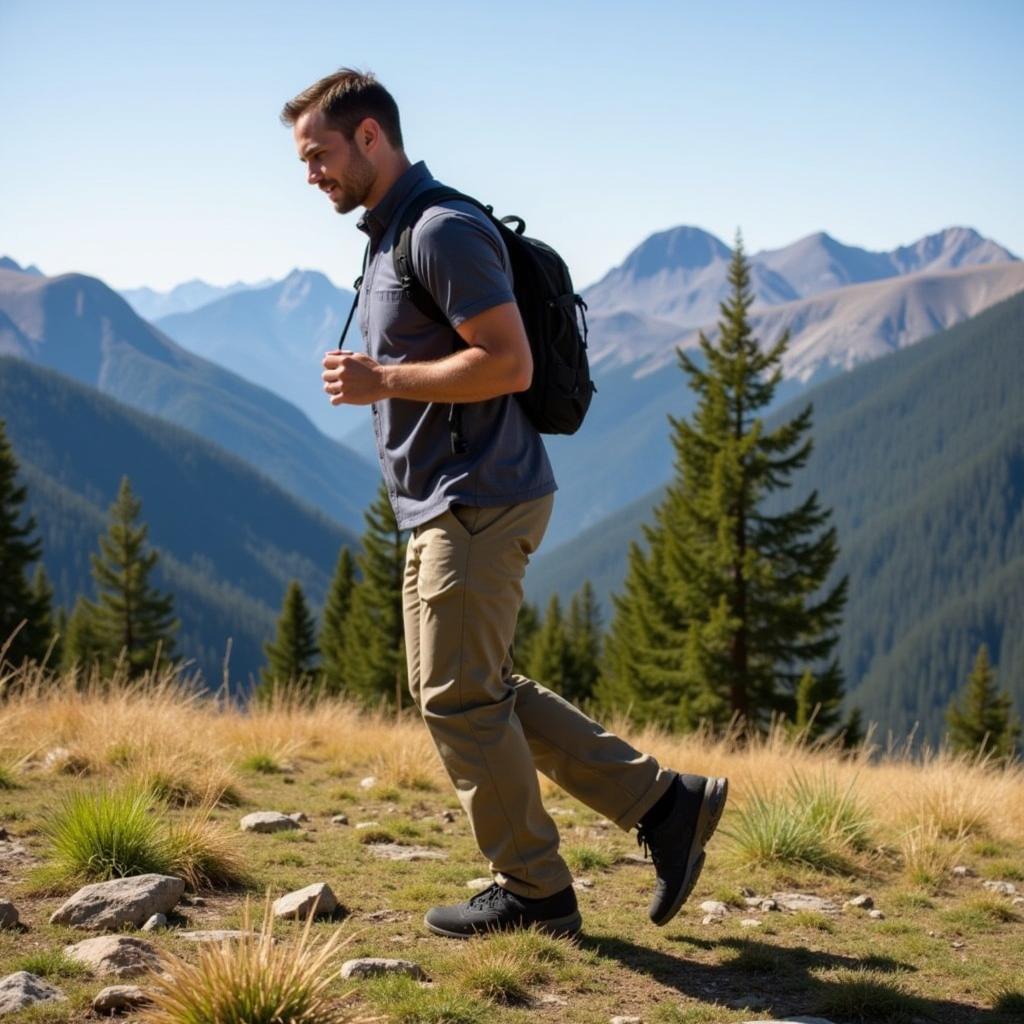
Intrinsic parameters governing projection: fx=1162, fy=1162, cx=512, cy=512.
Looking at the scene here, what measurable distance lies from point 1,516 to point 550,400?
127 ft

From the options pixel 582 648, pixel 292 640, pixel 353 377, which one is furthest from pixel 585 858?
pixel 582 648

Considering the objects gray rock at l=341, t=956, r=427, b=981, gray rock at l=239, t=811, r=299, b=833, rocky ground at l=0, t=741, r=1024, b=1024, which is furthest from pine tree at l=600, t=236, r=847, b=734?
gray rock at l=341, t=956, r=427, b=981

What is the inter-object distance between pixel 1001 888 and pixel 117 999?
12.1ft

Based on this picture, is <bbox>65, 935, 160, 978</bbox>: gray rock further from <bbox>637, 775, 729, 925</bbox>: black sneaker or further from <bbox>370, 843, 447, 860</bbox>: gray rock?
Answer: <bbox>370, 843, 447, 860</bbox>: gray rock

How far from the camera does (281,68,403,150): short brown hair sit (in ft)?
11.3

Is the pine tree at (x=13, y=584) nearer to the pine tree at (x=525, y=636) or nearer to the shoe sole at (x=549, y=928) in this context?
the pine tree at (x=525, y=636)

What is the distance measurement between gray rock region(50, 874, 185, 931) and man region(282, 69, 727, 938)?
2.97 feet

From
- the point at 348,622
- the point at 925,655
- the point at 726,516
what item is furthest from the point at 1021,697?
the point at 726,516

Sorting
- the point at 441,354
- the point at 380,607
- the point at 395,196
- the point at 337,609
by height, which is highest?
the point at 395,196

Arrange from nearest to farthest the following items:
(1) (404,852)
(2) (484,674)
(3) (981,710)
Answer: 1. (2) (484,674)
2. (1) (404,852)
3. (3) (981,710)

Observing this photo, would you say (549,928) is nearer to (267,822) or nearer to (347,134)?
(267,822)

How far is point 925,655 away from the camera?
173m

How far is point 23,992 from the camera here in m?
2.95

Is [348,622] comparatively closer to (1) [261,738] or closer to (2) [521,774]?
(1) [261,738]
